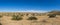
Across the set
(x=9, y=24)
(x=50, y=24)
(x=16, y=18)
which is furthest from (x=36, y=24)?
(x=16, y=18)

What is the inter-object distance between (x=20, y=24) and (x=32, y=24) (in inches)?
65.9

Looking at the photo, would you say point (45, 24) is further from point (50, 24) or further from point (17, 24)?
point (17, 24)

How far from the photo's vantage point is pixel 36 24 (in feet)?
80.5

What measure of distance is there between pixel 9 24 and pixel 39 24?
4226 mm

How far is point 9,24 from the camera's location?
24.8 meters

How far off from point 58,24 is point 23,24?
4.88m

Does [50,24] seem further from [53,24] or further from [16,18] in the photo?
[16,18]

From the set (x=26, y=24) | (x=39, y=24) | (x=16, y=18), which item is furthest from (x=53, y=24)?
(x=16, y=18)

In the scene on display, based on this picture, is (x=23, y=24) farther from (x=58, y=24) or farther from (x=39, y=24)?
(x=58, y=24)

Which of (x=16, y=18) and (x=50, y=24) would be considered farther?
(x=16, y=18)

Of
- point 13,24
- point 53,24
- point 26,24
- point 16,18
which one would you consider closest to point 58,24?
point 53,24

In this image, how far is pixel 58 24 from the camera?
80.6 ft

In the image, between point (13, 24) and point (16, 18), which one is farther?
point (16, 18)

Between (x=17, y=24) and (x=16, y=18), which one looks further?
(x=16, y=18)
